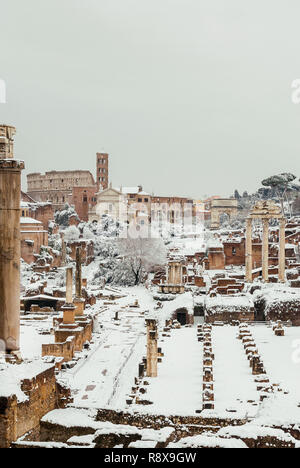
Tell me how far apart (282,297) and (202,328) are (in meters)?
5.27

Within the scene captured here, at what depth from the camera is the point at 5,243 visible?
27.7ft

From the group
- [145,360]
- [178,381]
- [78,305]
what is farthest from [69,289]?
[178,381]

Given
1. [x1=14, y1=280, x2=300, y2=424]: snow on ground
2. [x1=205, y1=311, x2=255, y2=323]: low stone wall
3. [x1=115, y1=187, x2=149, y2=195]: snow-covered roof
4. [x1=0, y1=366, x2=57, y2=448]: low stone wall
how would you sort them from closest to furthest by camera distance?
[x1=0, y1=366, x2=57, y2=448]: low stone wall < [x1=14, y1=280, x2=300, y2=424]: snow on ground < [x1=205, y1=311, x2=255, y2=323]: low stone wall < [x1=115, y1=187, x2=149, y2=195]: snow-covered roof

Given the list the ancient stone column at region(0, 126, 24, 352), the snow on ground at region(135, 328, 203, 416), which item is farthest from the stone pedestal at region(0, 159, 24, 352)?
the snow on ground at region(135, 328, 203, 416)

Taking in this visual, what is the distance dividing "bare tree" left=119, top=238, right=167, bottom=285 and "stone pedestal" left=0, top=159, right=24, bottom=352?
36958mm

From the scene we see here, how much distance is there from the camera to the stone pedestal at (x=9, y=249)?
8.41m

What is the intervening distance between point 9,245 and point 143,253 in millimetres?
39567

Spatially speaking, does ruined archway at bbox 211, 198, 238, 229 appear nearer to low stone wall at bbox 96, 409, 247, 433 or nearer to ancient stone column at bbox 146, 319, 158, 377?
ancient stone column at bbox 146, 319, 158, 377

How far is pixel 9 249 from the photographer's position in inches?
333

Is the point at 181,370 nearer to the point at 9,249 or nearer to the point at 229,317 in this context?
the point at 9,249

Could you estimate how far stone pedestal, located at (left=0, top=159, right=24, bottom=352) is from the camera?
8406mm

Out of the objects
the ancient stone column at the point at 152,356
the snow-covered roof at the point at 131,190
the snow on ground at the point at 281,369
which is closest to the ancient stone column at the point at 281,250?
the snow on ground at the point at 281,369

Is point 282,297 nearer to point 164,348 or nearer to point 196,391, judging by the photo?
point 164,348
